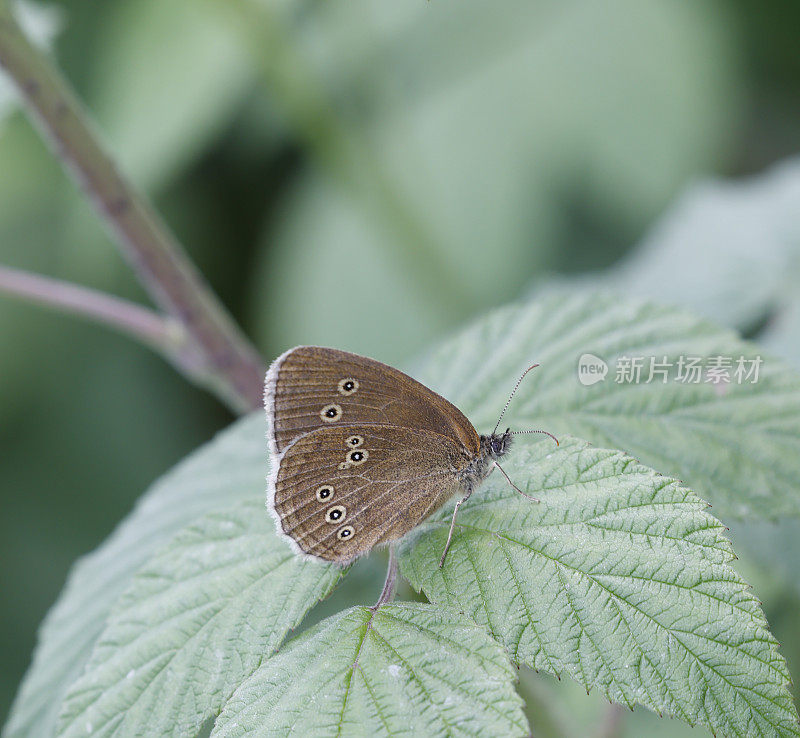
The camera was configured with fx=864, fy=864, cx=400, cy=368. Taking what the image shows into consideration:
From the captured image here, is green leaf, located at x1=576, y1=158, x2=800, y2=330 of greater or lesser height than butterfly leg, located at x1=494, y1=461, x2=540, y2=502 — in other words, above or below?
below

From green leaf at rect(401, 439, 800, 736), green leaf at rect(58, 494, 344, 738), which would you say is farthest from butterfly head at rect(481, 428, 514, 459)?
green leaf at rect(58, 494, 344, 738)

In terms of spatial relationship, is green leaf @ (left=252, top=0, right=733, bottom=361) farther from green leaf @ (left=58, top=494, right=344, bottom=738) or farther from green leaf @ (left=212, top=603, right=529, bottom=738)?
green leaf @ (left=212, top=603, right=529, bottom=738)

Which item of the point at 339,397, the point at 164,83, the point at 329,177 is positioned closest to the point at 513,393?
the point at 339,397

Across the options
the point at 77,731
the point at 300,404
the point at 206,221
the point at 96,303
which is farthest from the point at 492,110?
the point at 77,731

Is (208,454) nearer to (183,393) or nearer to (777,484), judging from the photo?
(777,484)

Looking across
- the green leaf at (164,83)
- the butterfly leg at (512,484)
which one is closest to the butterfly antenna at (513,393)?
the butterfly leg at (512,484)

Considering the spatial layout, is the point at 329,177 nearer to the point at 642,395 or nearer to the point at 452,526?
the point at 642,395

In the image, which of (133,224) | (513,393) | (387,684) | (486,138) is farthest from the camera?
(486,138)
